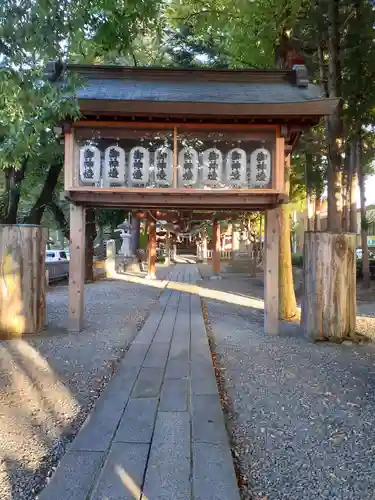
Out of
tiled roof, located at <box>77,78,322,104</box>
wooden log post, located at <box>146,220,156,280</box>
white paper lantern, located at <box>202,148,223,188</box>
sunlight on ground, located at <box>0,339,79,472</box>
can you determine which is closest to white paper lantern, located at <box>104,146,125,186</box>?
tiled roof, located at <box>77,78,322,104</box>

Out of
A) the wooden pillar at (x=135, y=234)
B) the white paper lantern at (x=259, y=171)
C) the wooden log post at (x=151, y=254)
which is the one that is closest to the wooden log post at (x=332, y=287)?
the white paper lantern at (x=259, y=171)

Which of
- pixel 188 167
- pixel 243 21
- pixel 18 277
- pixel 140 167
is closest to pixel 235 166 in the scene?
pixel 188 167

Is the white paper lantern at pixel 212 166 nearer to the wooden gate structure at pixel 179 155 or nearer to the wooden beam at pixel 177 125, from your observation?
the wooden gate structure at pixel 179 155

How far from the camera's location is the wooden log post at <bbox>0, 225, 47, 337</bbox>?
20.6 feet

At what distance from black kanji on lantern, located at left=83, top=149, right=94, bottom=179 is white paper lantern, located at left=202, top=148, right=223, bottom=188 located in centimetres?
183

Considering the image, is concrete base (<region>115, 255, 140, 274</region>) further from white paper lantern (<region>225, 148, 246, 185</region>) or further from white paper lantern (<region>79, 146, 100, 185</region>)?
white paper lantern (<region>225, 148, 246, 185</region>)

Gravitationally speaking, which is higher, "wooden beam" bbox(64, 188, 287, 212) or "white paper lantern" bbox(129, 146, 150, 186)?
"white paper lantern" bbox(129, 146, 150, 186)

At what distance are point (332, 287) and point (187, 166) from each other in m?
3.05

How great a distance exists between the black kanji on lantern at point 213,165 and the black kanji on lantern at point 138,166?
1109 mm

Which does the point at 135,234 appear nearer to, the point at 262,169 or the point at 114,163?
the point at 114,163

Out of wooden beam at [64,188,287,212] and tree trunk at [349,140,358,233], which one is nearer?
wooden beam at [64,188,287,212]

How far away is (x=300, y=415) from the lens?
3.53m

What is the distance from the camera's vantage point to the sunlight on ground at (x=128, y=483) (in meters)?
2.24

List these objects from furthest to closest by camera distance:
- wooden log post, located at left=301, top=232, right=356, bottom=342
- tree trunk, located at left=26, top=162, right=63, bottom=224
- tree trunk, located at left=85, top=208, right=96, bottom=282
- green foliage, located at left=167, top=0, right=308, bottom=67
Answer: tree trunk, located at left=85, top=208, right=96, bottom=282 → tree trunk, located at left=26, top=162, right=63, bottom=224 → green foliage, located at left=167, top=0, right=308, bottom=67 → wooden log post, located at left=301, top=232, right=356, bottom=342
